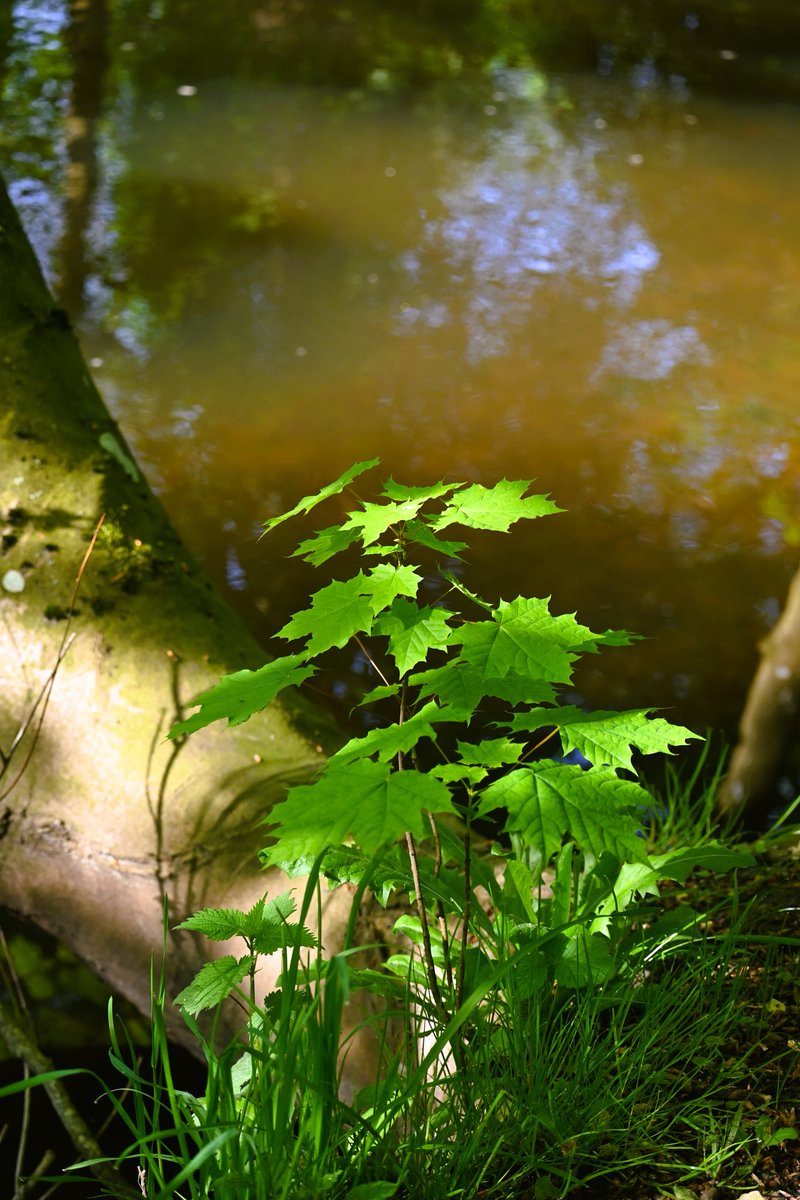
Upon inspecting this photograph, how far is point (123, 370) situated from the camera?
4730 mm

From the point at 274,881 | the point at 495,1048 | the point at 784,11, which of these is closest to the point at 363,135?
the point at 784,11

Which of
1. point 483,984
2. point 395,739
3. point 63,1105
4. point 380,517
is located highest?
point 380,517

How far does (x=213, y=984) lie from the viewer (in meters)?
1.38

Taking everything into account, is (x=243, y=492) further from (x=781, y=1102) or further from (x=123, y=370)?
(x=781, y=1102)

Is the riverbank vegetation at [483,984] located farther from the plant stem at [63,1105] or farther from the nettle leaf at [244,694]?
the plant stem at [63,1105]

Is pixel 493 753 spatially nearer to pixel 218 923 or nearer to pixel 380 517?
pixel 380 517

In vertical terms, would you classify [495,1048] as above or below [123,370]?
above

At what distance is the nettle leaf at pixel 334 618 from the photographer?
1309 millimetres

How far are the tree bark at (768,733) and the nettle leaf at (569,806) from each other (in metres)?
1.94

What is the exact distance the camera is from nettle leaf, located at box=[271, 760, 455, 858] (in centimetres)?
112

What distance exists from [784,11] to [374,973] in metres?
11.3

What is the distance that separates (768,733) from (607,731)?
1.98 m

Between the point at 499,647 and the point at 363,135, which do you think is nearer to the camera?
the point at 499,647

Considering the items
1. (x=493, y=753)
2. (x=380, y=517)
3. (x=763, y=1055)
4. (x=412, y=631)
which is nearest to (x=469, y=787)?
(x=493, y=753)
